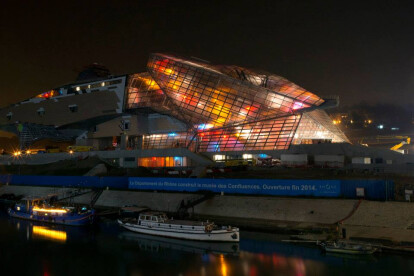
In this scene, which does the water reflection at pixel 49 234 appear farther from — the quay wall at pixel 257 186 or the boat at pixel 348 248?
the boat at pixel 348 248

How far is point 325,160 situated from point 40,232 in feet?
140

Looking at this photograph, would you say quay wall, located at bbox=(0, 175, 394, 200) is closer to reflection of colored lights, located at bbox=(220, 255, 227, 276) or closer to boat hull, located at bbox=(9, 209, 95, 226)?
boat hull, located at bbox=(9, 209, 95, 226)

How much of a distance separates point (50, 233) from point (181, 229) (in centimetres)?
1646

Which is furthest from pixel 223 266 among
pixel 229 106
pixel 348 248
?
pixel 229 106

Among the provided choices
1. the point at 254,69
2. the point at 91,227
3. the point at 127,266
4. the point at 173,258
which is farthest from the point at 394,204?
the point at 254,69

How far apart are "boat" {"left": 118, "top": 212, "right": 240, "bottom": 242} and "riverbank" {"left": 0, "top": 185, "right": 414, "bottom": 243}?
465cm

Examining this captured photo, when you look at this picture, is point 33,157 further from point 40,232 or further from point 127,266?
point 127,266

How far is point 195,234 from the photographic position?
3331cm

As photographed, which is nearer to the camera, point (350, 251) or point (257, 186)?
point (350, 251)

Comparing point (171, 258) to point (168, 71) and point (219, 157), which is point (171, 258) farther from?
point (168, 71)

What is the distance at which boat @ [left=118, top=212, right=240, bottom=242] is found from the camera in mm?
32219

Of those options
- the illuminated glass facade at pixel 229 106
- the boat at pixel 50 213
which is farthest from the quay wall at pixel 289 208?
the illuminated glass facade at pixel 229 106

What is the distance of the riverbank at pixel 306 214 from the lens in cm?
2992

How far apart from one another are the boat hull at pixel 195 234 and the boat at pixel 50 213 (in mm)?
8219
